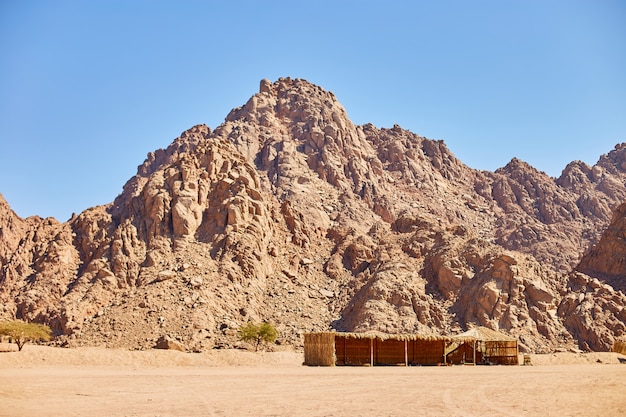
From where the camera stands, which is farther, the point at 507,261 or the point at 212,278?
the point at 507,261

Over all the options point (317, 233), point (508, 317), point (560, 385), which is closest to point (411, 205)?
point (317, 233)

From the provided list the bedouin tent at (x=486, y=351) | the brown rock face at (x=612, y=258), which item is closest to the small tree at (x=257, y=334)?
the bedouin tent at (x=486, y=351)

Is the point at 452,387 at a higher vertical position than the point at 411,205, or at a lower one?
lower

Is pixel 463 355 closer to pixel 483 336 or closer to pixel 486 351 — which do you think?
pixel 486 351

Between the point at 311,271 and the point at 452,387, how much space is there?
159 ft

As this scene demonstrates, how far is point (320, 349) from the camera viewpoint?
43.9 metres

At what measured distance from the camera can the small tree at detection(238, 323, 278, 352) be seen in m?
52.8

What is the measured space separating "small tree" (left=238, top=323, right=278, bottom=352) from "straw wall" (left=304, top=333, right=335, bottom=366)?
841cm

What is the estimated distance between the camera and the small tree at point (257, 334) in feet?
173

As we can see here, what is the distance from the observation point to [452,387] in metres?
25.7

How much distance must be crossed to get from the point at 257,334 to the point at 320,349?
33.4 feet

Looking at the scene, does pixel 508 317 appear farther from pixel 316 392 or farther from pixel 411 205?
pixel 411 205

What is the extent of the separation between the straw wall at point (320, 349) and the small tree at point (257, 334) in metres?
8.41

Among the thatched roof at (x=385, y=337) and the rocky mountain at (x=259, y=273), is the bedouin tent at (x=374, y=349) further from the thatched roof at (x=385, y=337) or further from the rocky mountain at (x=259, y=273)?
the rocky mountain at (x=259, y=273)
